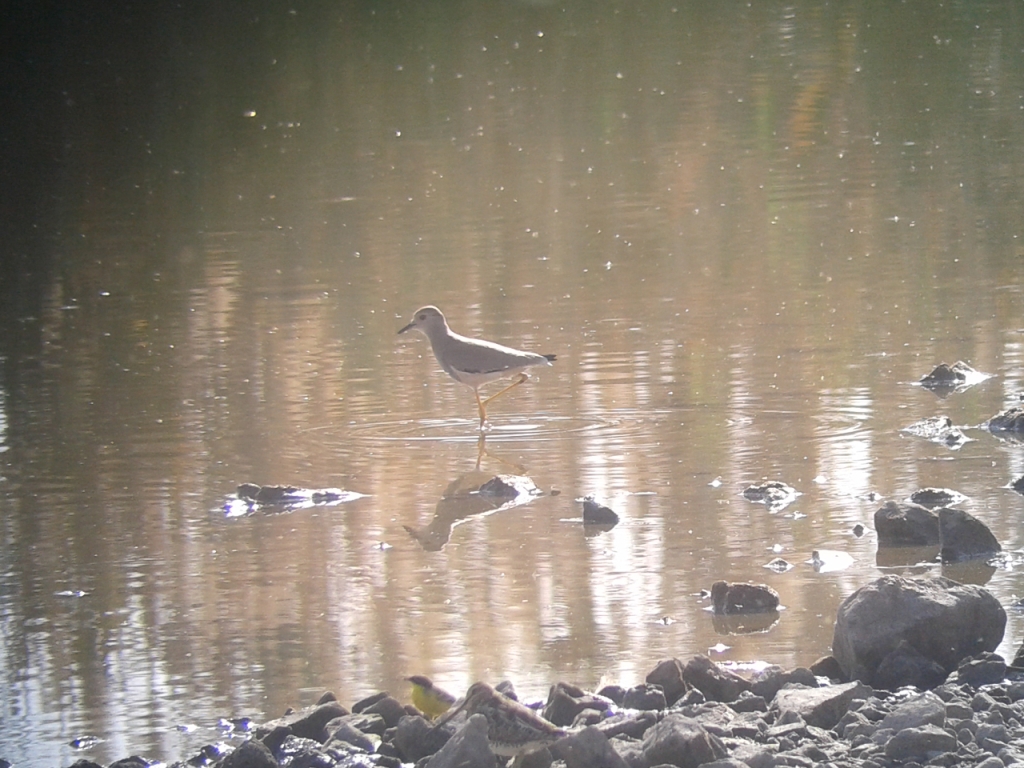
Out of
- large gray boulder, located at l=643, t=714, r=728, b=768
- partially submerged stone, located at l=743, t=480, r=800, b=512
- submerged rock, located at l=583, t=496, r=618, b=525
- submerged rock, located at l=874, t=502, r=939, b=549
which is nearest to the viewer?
large gray boulder, located at l=643, t=714, r=728, b=768

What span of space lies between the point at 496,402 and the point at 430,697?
5.57 metres

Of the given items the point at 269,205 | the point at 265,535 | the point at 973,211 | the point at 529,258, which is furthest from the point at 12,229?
the point at 265,535

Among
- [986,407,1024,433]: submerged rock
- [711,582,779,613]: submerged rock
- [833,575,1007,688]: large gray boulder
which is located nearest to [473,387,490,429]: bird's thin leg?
[986,407,1024,433]: submerged rock

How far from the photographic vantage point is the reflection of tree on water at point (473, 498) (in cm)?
851

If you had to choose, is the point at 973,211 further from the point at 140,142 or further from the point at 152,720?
the point at 140,142

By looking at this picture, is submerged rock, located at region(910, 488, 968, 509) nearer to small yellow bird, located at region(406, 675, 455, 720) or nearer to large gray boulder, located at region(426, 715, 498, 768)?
small yellow bird, located at region(406, 675, 455, 720)

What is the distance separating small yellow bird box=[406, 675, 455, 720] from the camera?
603 cm

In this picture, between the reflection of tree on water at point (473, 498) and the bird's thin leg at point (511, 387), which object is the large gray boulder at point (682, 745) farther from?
the bird's thin leg at point (511, 387)

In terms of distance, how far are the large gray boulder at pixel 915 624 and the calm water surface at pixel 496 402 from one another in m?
0.21

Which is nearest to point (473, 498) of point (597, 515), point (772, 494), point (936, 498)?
point (597, 515)

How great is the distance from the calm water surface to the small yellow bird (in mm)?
339

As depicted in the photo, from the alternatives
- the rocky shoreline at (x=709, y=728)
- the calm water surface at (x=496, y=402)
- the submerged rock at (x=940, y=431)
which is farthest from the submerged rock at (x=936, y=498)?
the rocky shoreline at (x=709, y=728)

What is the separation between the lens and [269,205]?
2262 cm

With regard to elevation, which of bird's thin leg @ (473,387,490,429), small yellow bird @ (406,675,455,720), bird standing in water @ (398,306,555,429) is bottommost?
small yellow bird @ (406,675,455,720)
